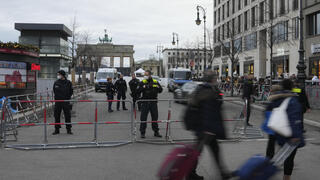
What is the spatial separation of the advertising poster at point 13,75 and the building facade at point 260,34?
1912 cm

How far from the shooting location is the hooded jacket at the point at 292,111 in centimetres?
437

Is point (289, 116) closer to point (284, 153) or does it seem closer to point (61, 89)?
point (284, 153)

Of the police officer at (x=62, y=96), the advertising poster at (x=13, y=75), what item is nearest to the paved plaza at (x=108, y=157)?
the police officer at (x=62, y=96)

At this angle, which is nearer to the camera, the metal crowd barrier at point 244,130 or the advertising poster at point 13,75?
the metal crowd barrier at point 244,130

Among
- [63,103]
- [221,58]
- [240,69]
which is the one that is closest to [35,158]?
[63,103]

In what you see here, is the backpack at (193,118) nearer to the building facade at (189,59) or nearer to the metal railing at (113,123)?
the metal railing at (113,123)

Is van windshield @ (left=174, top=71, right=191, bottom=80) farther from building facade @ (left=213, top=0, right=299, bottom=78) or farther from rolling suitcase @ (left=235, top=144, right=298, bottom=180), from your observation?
rolling suitcase @ (left=235, top=144, right=298, bottom=180)

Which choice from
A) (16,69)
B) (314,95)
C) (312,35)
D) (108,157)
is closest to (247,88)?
(108,157)

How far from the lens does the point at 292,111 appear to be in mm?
4434

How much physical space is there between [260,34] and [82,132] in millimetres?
37333

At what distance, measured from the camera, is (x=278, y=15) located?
3844cm

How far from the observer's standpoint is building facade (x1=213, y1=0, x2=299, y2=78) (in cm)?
3534

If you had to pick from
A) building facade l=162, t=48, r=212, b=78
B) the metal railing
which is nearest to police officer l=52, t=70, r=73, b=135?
the metal railing

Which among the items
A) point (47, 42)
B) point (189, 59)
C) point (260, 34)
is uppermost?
point (189, 59)
